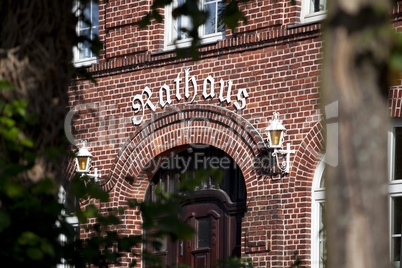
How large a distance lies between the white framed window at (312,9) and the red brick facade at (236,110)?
110mm

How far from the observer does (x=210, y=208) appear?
41.8ft

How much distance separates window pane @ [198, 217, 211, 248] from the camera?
12.7 meters

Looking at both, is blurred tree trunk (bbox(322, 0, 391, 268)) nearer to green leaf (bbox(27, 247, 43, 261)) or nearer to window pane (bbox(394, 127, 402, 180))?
green leaf (bbox(27, 247, 43, 261))

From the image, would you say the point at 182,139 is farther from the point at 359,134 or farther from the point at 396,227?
the point at 359,134

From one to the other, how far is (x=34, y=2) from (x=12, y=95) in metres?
0.49

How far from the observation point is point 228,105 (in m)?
12.2

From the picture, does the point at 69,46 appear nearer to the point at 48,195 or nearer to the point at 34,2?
the point at 34,2

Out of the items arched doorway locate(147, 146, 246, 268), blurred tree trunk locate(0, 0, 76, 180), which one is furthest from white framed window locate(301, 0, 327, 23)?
blurred tree trunk locate(0, 0, 76, 180)

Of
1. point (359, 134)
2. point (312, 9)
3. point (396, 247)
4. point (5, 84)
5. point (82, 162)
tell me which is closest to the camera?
point (359, 134)

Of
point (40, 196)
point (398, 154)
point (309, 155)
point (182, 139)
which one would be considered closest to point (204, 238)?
point (182, 139)

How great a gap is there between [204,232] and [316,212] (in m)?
2.07

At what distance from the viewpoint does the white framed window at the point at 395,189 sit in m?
10.6

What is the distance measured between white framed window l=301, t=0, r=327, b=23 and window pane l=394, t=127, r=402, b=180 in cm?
186

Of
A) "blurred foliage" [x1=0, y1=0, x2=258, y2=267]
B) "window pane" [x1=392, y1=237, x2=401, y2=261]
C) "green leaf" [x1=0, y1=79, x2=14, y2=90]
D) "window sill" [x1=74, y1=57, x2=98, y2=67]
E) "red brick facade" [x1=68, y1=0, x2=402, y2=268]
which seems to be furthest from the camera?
"window sill" [x1=74, y1=57, x2=98, y2=67]
